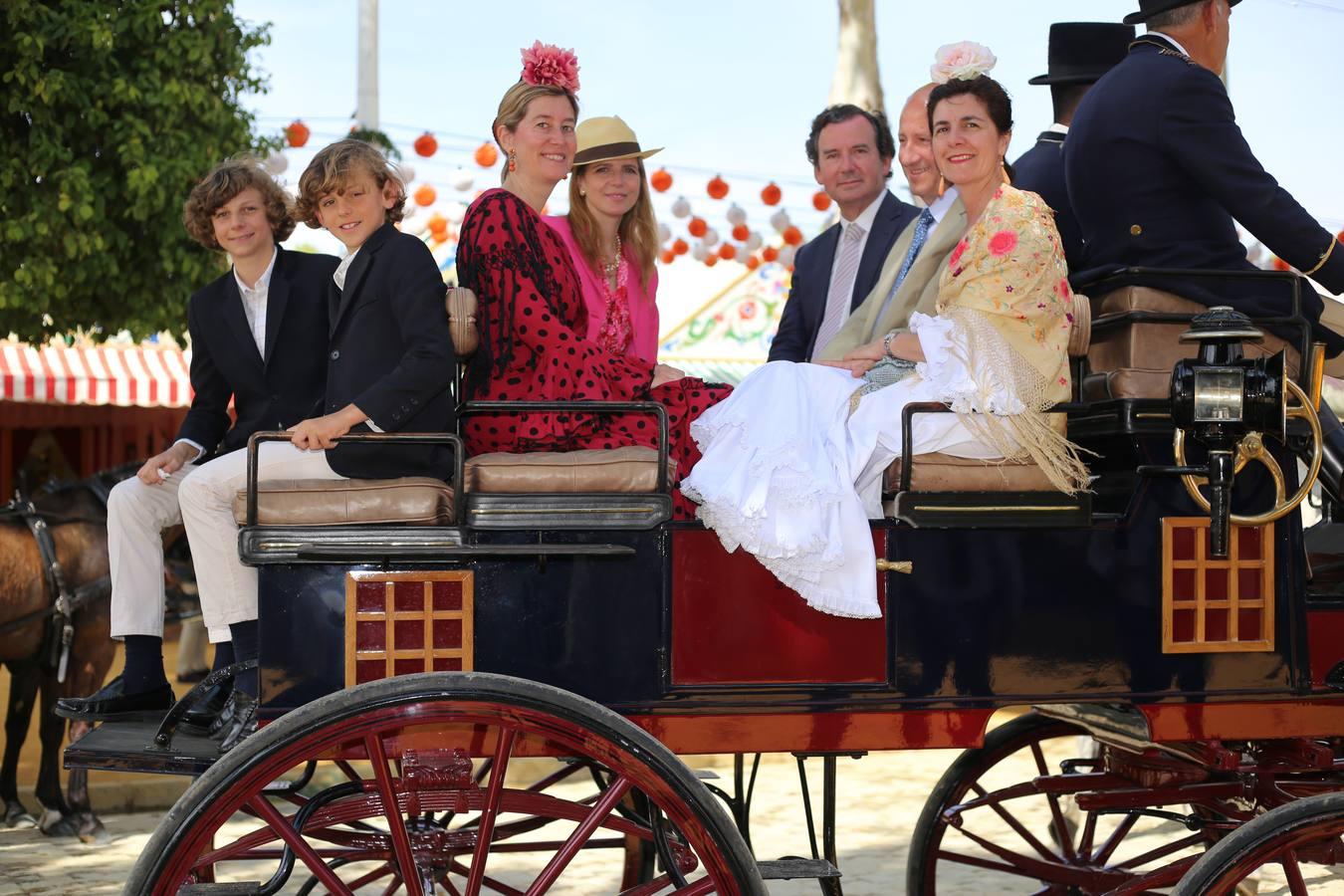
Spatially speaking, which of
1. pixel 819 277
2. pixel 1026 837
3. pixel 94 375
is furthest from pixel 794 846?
pixel 94 375

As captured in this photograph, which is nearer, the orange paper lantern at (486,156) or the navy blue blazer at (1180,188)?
the navy blue blazer at (1180,188)

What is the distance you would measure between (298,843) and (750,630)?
40.7 inches

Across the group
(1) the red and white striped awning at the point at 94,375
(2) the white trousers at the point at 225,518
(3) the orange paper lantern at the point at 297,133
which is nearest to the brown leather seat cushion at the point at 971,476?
(2) the white trousers at the point at 225,518

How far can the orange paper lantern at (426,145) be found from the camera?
11641 millimetres

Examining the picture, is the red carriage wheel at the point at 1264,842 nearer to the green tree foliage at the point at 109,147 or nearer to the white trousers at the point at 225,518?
the white trousers at the point at 225,518

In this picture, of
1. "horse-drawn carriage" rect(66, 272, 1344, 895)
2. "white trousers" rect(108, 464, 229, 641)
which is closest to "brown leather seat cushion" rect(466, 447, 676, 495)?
"horse-drawn carriage" rect(66, 272, 1344, 895)

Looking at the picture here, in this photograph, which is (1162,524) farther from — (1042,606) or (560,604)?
(560,604)

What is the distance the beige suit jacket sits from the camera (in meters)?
3.77

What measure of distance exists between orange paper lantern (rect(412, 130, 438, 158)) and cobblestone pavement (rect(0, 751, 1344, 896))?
6.06 meters

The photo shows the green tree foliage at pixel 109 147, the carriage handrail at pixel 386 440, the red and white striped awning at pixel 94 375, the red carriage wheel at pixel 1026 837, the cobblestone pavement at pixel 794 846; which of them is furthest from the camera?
the red and white striped awning at pixel 94 375

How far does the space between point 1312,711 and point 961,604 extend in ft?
3.06

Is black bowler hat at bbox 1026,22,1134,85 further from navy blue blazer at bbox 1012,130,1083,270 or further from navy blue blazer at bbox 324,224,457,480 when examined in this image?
navy blue blazer at bbox 324,224,457,480

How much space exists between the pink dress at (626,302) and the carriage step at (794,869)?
148 cm

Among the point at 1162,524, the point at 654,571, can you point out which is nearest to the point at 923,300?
the point at 1162,524
